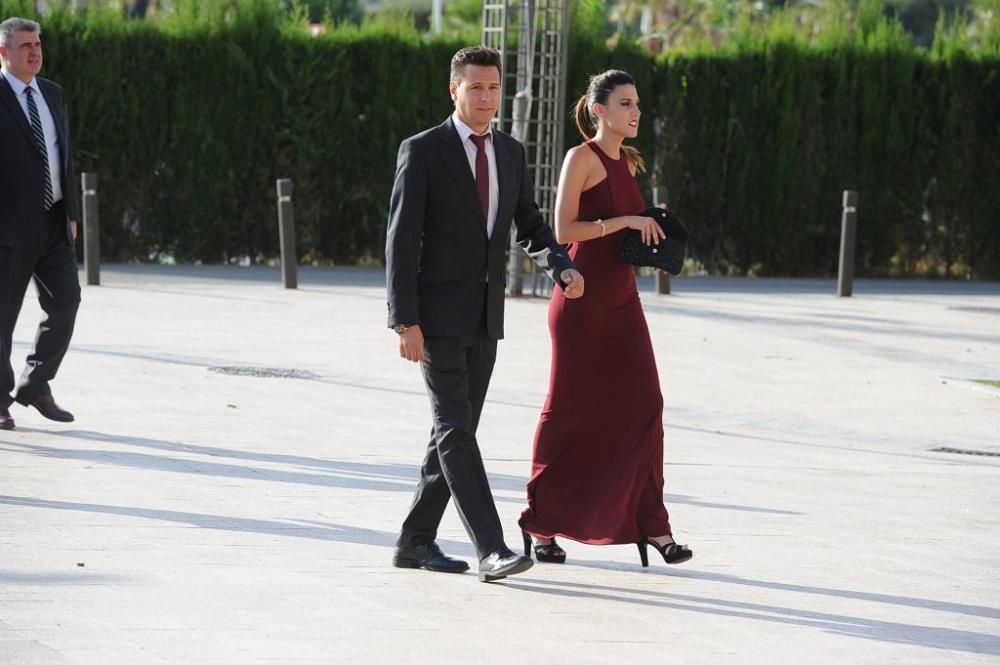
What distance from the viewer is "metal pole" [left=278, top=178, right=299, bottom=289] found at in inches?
742

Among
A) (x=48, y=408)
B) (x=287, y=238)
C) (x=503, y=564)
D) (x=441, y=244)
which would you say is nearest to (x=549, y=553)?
(x=503, y=564)

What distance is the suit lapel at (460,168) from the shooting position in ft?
21.0

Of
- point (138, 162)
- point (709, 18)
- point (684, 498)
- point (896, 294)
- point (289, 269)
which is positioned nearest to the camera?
point (684, 498)

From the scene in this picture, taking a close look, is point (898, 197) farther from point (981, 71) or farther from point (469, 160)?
point (469, 160)

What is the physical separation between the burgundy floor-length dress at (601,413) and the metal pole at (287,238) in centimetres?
1195

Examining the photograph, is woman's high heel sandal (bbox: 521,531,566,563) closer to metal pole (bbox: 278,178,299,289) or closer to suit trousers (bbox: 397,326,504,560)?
suit trousers (bbox: 397,326,504,560)

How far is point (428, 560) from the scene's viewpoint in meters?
6.61

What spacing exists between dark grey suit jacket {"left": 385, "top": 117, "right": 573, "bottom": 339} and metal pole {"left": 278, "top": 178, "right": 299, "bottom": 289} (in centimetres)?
1249

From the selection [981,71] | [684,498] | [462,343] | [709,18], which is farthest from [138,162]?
[709,18]

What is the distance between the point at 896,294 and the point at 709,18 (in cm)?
2379

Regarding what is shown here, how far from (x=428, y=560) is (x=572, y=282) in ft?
3.89

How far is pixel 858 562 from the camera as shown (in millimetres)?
7051

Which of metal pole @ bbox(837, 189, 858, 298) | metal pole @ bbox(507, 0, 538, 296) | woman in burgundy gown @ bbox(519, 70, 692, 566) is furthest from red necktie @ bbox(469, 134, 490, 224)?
metal pole @ bbox(837, 189, 858, 298)

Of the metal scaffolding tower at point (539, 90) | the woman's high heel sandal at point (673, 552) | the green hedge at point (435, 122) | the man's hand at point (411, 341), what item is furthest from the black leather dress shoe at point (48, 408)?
the green hedge at point (435, 122)
